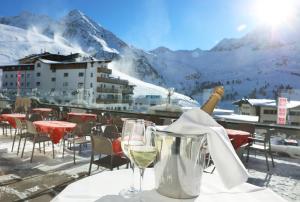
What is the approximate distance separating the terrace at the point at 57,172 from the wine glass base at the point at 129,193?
2645 mm

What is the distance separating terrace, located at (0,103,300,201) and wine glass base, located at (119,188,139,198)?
8.68ft

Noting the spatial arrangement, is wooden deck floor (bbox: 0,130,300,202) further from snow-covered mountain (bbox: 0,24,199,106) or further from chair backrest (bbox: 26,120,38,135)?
snow-covered mountain (bbox: 0,24,199,106)

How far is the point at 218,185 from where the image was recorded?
127cm

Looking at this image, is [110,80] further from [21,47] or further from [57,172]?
[21,47]

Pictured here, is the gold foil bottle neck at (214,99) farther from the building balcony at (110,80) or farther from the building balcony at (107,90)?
the building balcony at (110,80)

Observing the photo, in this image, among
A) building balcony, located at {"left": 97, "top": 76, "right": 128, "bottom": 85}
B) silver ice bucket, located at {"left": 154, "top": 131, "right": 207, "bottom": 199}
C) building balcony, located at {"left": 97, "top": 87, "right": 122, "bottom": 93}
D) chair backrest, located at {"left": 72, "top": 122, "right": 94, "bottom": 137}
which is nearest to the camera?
silver ice bucket, located at {"left": 154, "top": 131, "right": 207, "bottom": 199}

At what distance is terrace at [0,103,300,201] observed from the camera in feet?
12.2

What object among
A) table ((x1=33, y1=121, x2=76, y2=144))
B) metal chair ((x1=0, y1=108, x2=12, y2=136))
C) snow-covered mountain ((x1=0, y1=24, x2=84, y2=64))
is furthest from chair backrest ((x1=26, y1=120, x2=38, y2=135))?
snow-covered mountain ((x1=0, y1=24, x2=84, y2=64))

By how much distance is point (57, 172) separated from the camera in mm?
4613

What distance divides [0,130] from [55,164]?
4400mm

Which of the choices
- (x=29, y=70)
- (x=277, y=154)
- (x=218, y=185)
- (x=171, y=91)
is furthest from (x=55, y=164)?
(x=29, y=70)

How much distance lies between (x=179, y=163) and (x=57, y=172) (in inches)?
156

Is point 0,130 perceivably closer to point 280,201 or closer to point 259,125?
point 259,125

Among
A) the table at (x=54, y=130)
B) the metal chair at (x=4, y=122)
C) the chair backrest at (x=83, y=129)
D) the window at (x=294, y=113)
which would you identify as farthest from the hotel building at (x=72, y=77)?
the table at (x=54, y=130)
